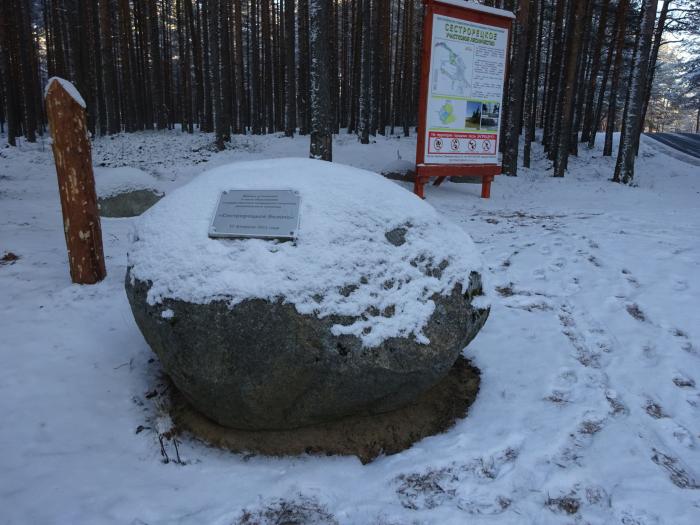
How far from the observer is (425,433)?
2.73 meters

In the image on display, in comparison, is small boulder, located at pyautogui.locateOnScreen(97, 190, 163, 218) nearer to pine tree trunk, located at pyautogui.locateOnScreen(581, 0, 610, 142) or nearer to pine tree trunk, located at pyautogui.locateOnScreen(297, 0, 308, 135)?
pine tree trunk, located at pyautogui.locateOnScreen(297, 0, 308, 135)

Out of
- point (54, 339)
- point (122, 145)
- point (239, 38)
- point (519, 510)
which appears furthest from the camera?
point (239, 38)

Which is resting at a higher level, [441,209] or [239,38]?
[239,38]

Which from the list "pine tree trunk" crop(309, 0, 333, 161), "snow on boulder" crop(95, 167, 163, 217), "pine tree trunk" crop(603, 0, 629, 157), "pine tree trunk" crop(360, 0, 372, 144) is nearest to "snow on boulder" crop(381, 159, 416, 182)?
"pine tree trunk" crop(309, 0, 333, 161)

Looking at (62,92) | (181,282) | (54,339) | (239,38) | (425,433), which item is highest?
(239,38)

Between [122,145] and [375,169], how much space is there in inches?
379

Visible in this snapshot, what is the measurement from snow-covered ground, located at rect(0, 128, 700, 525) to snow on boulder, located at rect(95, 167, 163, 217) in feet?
5.88

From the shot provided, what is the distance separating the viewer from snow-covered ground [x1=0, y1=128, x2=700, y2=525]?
2.10m

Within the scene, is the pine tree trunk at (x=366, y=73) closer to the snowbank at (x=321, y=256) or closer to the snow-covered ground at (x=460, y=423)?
the snow-covered ground at (x=460, y=423)

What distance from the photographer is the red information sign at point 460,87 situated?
8.09 meters

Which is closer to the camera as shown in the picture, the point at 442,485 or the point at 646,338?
the point at 442,485

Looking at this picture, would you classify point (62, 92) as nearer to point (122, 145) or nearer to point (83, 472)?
point (83, 472)

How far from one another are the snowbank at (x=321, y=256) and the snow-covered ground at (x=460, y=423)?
79cm

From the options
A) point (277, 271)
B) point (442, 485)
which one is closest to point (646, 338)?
point (442, 485)
